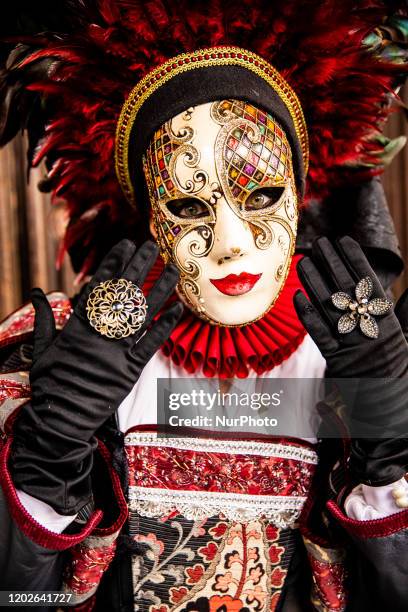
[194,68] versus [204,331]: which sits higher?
[194,68]

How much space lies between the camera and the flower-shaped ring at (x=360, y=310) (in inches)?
39.8

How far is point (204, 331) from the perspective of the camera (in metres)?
1.20

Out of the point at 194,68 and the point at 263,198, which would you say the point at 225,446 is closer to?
the point at 263,198

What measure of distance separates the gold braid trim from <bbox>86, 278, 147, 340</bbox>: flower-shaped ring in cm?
34

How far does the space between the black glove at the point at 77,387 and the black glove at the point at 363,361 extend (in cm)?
22

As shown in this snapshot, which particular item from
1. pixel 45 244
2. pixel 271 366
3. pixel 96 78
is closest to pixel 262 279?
pixel 271 366

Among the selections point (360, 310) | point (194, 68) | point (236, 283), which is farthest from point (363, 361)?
point (194, 68)

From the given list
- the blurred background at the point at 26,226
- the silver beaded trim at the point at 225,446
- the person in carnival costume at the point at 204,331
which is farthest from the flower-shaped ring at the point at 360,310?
the blurred background at the point at 26,226

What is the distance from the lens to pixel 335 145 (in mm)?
1328

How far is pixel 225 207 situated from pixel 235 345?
25cm

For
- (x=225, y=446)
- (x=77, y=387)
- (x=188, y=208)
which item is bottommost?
(x=225, y=446)

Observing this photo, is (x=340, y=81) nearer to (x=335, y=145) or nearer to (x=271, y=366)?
(x=335, y=145)

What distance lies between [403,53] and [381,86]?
0.11 metres

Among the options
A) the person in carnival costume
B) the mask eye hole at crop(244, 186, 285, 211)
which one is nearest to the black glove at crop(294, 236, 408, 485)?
the person in carnival costume
